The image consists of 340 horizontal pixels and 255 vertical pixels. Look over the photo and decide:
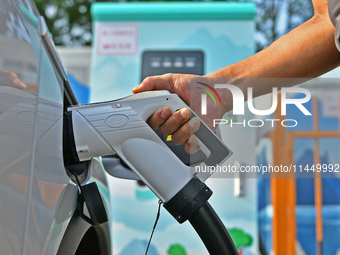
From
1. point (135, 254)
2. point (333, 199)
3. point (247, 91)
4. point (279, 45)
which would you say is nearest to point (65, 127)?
point (247, 91)

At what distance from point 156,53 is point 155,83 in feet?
5.37

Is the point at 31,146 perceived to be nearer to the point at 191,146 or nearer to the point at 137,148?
the point at 137,148

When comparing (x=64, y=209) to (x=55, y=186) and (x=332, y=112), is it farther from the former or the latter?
(x=332, y=112)

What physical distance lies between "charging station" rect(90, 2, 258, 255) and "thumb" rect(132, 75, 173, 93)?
4.82ft

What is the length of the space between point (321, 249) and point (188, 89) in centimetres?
264

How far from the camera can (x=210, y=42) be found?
2906 millimetres

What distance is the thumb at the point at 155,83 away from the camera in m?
1.29

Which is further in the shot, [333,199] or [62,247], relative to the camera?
[333,199]

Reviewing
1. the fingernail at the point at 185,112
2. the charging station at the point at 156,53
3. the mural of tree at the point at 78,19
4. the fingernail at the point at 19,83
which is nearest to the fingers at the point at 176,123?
the fingernail at the point at 185,112

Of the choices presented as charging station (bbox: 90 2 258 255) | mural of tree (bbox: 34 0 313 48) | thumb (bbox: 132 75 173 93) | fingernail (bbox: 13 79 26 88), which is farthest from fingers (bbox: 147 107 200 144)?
mural of tree (bbox: 34 0 313 48)

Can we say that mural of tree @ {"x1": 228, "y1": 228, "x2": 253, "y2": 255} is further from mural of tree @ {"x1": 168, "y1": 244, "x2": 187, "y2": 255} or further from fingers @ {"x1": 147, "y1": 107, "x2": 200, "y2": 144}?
fingers @ {"x1": 147, "y1": 107, "x2": 200, "y2": 144}

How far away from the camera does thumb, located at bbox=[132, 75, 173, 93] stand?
1287 mm

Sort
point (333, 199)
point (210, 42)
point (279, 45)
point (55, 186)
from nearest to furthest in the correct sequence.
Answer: point (55, 186) → point (279, 45) → point (210, 42) → point (333, 199)

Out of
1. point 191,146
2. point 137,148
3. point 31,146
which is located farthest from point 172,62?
point 31,146
